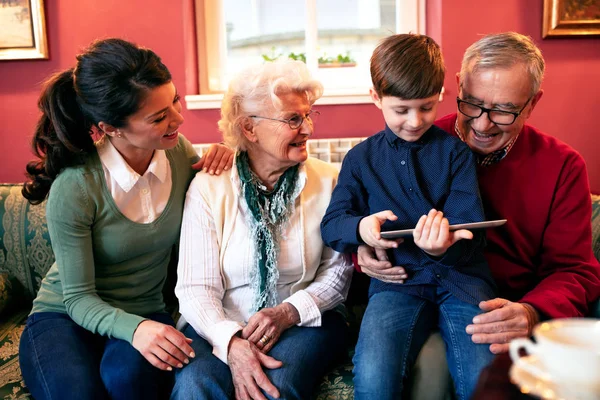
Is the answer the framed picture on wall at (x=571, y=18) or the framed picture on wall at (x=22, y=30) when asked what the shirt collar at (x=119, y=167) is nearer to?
the framed picture on wall at (x=22, y=30)

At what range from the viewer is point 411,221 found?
158 cm

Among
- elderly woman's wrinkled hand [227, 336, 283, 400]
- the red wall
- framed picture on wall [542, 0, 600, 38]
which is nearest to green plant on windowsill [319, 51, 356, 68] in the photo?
the red wall

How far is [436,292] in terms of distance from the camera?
1.59 meters

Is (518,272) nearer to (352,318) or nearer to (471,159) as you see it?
(471,159)

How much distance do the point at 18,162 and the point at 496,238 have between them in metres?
3.02

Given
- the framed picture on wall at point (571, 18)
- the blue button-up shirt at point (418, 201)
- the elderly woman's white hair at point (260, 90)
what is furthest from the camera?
the framed picture on wall at point (571, 18)

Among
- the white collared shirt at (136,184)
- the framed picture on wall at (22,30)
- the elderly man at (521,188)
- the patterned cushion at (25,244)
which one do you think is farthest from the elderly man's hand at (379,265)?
the framed picture on wall at (22,30)

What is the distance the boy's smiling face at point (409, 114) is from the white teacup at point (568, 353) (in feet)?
2.38

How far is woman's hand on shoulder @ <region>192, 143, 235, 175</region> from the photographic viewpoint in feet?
5.80

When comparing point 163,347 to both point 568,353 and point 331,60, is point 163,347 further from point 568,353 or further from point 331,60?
point 331,60

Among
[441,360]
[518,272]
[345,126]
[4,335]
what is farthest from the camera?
[345,126]

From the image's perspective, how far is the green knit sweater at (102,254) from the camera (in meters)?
1.60

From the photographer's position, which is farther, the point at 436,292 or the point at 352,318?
the point at 352,318

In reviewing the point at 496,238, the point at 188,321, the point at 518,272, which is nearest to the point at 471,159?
the point at 496,238
